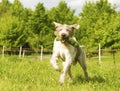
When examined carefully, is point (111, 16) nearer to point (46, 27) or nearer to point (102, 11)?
point (102, 11)

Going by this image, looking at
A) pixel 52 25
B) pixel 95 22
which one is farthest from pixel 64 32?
pixel 52 25

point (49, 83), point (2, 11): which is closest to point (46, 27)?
point (2, 11)

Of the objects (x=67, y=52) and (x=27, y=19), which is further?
(x=27, y=19)

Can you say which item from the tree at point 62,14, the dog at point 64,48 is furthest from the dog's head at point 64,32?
the tree at point 62,14

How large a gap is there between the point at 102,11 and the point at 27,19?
1224cm

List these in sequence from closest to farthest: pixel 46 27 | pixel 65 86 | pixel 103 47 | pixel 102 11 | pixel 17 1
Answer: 1. pixel 65 86
2. pixel 103 47
3. pixel 102 11
4. pixel 46 27
5. pixel 17 1

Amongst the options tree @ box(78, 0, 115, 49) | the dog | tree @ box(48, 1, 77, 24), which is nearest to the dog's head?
the dog

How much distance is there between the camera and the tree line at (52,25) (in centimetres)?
3180

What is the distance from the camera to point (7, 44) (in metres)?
41.0

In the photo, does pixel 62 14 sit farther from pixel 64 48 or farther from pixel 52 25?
pixel 64 48

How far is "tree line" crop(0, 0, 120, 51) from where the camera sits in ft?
104

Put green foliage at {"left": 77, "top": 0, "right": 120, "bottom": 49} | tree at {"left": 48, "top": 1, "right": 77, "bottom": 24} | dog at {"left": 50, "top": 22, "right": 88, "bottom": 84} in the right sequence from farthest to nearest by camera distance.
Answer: tree at {"left": 48, "top": 1, "right": 77, "bottom": 24} < green foliage at {"left": 77, "top": 0, "right": 120, "bottom": 49} < dog at {"left": 50, "top": 22, "right": 88, "bottom": 84}

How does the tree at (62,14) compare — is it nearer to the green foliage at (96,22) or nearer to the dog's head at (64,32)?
the green foliage at (96,22)

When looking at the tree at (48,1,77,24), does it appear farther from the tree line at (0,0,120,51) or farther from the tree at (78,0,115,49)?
the tree at (78,0,115,49)
